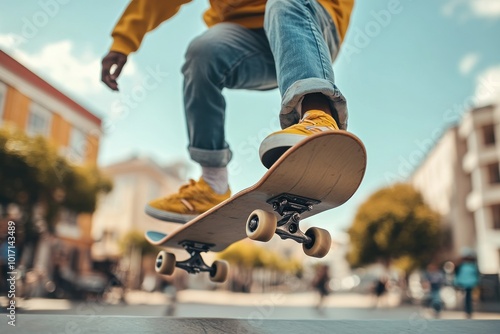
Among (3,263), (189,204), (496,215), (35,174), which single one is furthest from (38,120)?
(496,215)

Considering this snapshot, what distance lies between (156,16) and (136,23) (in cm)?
11

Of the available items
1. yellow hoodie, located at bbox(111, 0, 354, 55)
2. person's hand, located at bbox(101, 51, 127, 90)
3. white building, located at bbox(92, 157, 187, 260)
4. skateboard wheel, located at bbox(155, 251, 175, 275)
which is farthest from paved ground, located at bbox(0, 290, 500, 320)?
white building, located at bbox(92, 157, 187, 260)

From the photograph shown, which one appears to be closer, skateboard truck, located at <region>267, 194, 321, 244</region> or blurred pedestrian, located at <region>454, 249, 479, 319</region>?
skateboard truck, located at <region>267, 194, 321, 244</region>

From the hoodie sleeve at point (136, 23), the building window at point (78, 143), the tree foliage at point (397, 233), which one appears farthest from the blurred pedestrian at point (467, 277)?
the tree foliage at point (397, 233)

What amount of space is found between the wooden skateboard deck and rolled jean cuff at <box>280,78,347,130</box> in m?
0.24

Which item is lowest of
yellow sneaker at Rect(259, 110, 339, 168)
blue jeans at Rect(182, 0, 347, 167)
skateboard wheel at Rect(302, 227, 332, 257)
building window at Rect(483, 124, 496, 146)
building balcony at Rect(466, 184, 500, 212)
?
skateboard wheel at Rect(302, 227, 332, 257)

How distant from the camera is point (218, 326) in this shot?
1.29 metres

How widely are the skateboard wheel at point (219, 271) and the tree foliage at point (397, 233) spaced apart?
28.9 meters

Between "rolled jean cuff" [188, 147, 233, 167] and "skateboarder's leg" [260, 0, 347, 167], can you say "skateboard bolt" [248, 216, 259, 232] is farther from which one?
"rolled jean cuff" [188, 147, 233, 167]

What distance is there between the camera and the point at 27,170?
45.4ft

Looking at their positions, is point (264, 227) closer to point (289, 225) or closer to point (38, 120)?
point (289, 225)

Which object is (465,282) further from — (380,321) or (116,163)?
(116,163)

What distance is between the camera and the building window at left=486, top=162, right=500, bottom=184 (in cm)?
2694

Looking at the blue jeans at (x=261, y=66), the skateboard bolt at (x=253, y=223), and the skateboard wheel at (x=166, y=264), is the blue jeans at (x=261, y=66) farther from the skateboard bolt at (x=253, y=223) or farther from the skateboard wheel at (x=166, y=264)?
the skateboard wheel at (x=166, y=264)
